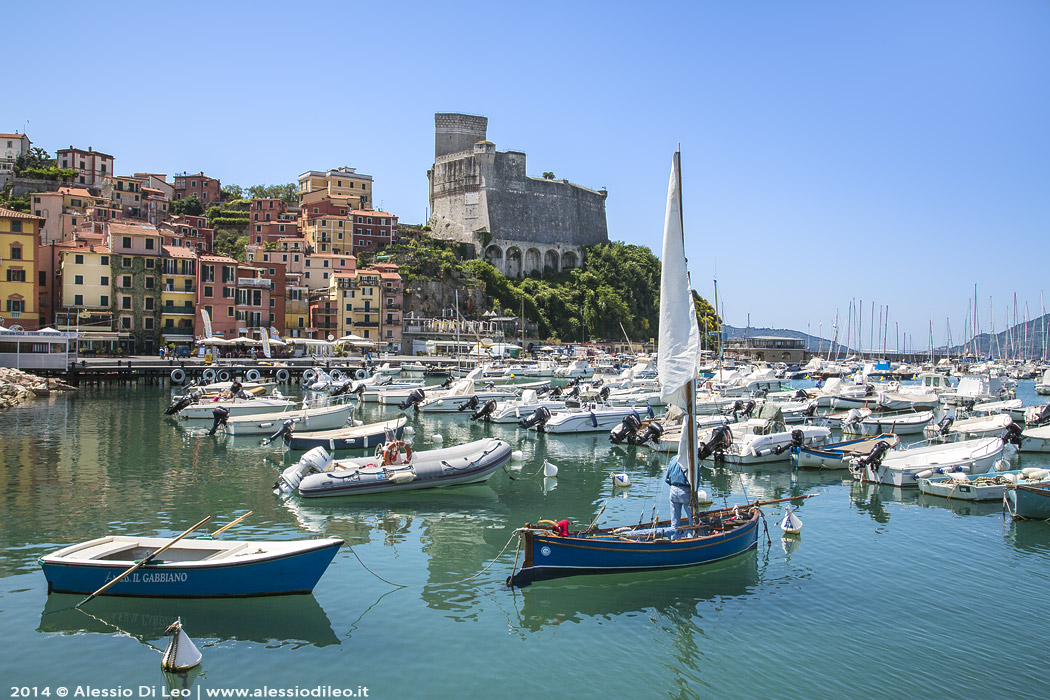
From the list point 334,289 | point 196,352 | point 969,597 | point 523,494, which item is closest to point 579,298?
point 334,289

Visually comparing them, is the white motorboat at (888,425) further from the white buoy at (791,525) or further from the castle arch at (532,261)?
the castle arch at (532,261)

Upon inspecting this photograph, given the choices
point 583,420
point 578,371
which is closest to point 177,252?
point 578,371

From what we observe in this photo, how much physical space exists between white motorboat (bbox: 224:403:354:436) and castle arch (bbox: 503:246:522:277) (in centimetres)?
7151

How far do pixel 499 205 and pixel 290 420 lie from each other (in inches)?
2960

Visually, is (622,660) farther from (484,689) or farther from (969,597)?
(969,597)

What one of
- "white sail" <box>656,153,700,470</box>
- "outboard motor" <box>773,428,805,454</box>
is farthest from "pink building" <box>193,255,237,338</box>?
"white sail" <box>656,153,700,470</box>

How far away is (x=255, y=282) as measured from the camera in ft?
231

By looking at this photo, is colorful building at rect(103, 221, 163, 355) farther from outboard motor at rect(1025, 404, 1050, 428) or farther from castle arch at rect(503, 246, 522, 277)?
outboard motor at rect(1025, 404, 1050, 428)

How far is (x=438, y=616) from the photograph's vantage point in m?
13.6

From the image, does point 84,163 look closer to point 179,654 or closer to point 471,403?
point 471,403

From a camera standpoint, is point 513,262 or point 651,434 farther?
point 513,262

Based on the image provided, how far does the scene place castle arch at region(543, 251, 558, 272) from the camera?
109062mm

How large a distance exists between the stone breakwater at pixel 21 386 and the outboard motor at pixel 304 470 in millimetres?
25223

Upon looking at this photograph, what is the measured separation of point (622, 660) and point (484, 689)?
95.7 inches
